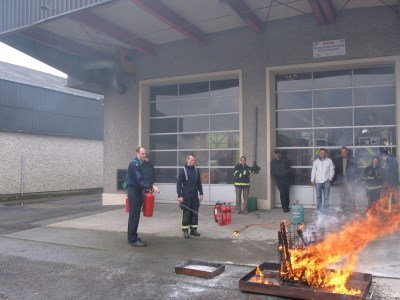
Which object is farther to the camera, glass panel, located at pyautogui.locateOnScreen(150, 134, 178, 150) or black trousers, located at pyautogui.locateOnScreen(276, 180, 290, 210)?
glass panel, located at pyautogui.locateOnScreen(150, 134, 178, 150)

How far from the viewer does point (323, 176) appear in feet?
34.9

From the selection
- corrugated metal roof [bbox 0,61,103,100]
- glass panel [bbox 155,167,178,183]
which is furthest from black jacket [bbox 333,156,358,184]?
corrugated metal roof [bbox 0,61,103,100]

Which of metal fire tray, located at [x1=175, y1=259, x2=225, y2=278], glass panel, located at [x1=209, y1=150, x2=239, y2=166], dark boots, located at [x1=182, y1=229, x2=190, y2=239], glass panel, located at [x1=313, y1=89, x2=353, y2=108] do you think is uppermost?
glass panel, located at [x1=313, y1=89, x2=353, y2=108]

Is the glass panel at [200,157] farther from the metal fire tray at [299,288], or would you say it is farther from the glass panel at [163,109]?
the metal fire tray at [299,288]

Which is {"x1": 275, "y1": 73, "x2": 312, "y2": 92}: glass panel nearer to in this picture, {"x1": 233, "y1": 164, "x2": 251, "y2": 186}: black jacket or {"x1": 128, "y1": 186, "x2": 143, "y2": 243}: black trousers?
{"x1": 233, "y1": 164, "x2": 251, "y2": 186}: black jacket

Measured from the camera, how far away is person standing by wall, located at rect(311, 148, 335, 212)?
10648mm

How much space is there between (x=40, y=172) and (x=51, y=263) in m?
15.8

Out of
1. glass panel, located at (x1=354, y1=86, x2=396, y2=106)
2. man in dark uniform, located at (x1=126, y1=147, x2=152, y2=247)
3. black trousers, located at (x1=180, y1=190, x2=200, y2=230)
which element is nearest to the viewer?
man in dark uniform, located at (x1=126, y1=147, x2=152, y2=247)

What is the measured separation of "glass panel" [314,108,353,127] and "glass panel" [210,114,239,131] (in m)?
2.60

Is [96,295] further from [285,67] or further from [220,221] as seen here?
[285,67]

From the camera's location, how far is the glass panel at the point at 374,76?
11.3m

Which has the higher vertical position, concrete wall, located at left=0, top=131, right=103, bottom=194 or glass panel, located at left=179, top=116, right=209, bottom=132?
glass panel, located at left=179, top=116, right=209, bottom=132

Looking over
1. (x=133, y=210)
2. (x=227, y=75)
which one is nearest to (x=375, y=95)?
(x=227, y=75)

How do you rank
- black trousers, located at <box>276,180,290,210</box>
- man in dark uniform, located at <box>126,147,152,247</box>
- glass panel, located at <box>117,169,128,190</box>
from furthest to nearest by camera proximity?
glass panel, located at <box>117,169,128,190</box>
black trousers, located at <box>276,180,290,210</box>
man in dark uniform, located at <box>126,147,152,247</box>
